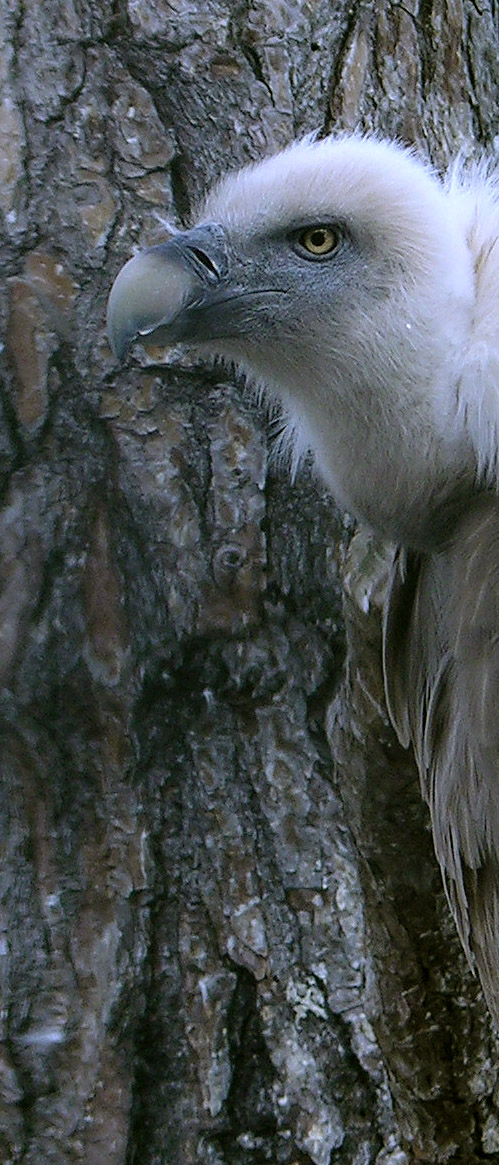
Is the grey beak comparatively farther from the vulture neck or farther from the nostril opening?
the vulture neck

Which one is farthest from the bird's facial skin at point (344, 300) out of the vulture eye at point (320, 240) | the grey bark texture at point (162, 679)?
the grey bark texture at point (162, 679)

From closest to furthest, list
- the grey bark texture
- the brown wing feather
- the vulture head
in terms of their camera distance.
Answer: the vulture head, the brown wing feather, the grey bark texture

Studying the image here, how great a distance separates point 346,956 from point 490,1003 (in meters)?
0.20

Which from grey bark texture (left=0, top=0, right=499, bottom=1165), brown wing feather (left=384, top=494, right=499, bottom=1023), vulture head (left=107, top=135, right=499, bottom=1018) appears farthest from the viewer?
grey bark texture (left=0, top=0, right=499, bottom=1165)

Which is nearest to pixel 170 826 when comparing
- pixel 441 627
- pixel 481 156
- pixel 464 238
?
pixel 441 627

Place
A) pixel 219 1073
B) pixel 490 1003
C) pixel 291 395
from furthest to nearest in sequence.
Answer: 1. pixel 490 1003
2. pixel 219 1073
3. pixel 291 395

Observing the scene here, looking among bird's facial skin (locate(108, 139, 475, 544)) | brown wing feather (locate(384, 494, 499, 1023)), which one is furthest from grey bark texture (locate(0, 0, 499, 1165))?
bird's facial skin (locate(108, 139, 475, 544))

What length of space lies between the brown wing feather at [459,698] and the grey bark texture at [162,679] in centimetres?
8

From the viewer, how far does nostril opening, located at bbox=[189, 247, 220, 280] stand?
48.2 inches

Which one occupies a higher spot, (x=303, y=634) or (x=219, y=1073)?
(x=303, y=634)

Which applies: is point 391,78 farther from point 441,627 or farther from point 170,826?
point 170,826

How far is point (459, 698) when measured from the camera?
1.38 meters

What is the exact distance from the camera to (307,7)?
1.47 m

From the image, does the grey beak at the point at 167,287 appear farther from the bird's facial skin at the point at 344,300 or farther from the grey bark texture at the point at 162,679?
the grey bark texture at the point at 162,679
